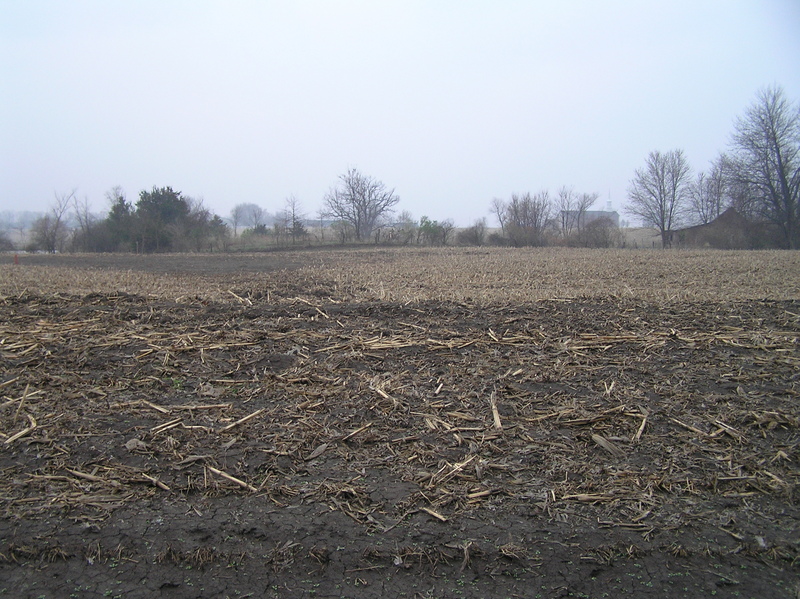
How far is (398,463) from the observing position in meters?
3.85

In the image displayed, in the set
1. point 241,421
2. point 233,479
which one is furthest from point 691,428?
point 241,421

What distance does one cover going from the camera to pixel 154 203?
44.8 meters

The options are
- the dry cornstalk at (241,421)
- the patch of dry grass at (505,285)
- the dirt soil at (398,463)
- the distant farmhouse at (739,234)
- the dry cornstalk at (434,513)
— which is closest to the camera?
A: the dirt soil at (398,463)

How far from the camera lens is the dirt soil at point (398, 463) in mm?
2855

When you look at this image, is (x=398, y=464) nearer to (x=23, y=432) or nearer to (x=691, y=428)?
(x=691, y=428)

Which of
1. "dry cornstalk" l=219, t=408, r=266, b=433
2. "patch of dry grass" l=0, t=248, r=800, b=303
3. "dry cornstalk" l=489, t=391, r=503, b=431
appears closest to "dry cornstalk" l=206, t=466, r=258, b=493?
Answer: "dry cornstalk" l=219, t=408, r=266, b=433

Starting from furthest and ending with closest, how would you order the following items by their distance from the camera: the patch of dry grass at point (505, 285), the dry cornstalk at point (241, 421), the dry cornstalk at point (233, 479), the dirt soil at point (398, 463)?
the patch of dry grass at point (505, 285), the dry cornstalk at point (241, 421), the dry cornstalk at point (233, 479), the dirt soil at point (398, 463)

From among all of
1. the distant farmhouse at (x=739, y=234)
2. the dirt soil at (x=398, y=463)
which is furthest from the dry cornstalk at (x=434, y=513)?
the distant farmhouse at (x=739, y=234)

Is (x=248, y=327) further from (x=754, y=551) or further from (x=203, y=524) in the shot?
(x=754, y=551)

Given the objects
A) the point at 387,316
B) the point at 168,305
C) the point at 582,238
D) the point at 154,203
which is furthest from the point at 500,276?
the point at 154,203

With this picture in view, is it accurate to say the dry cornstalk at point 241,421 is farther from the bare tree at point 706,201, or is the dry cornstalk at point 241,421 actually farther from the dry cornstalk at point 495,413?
the bare tree at point 706,201

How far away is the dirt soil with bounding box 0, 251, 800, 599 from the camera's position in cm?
286

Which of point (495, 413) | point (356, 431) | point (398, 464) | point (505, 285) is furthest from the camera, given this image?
point (505, 285)

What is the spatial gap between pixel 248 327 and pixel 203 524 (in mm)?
4170
